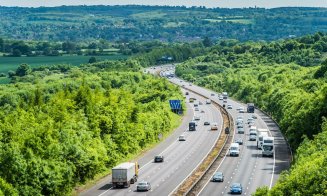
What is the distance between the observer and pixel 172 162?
107500 mm

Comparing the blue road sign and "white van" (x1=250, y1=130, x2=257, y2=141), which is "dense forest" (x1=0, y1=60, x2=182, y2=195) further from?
the blue road sign

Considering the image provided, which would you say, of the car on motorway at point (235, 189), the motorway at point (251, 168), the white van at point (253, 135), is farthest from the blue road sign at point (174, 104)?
the car on motorway at point (235, 189)

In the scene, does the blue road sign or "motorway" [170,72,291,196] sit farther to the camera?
the blue road sign

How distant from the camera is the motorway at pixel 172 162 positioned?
83438mm

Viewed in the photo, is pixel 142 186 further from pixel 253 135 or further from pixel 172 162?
pixel 253 135

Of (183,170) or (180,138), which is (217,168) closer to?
(183,170)

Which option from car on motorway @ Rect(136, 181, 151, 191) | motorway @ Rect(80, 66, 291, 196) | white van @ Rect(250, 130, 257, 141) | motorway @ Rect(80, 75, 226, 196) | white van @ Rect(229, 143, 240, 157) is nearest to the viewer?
car on motorway @ Rect(136, 181, 151, 191)

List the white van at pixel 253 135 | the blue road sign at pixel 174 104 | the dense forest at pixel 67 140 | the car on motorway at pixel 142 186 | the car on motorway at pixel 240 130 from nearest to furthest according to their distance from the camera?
the dense forest at pixel 67 140
the car on motorway at pixel 142 186
the white van at pixel 253 135
the car on motorway at pixel 240 130
the blue road sign at pixel 174 104

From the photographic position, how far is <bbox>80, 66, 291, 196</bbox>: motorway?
83.9m

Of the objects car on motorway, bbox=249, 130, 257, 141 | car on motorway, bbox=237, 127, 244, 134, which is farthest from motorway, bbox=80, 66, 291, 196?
car on motorway, bbox=237, 127, 244, 134

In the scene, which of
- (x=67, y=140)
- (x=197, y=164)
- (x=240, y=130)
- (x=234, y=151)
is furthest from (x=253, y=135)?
(x=67, y=140)

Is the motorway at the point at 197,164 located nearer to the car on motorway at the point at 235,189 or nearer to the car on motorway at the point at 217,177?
the car on motorway at the point at 217,177

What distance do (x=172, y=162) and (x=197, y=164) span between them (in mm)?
4662

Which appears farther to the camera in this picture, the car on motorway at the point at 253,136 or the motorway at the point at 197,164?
the car on motorway at the point at 253,136
